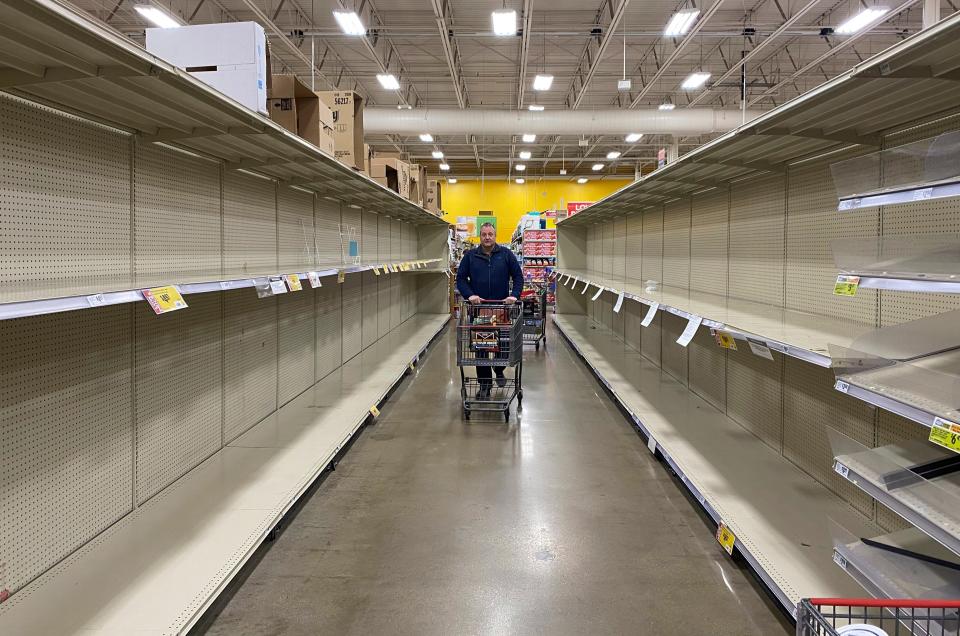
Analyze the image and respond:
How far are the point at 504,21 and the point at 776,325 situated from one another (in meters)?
6.10

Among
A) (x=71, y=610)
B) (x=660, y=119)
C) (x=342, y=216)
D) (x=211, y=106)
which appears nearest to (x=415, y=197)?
(x=342, y=216)

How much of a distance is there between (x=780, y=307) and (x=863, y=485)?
191 cm

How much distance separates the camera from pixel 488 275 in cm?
552

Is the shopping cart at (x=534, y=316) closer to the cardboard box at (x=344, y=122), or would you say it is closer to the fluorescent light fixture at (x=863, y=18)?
the cardboard box at (x=344, y=122)

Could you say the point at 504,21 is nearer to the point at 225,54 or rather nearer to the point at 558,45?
the point at 558,45

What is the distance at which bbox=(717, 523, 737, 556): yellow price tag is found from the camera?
2471 millimetres

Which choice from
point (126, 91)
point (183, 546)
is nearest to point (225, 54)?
point (126, 91)

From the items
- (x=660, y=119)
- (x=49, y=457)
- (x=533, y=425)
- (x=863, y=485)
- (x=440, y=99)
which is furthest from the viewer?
(x=440, y=99)

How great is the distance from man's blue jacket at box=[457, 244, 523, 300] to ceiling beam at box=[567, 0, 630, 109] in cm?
428

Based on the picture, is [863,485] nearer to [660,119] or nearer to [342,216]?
[342,216]

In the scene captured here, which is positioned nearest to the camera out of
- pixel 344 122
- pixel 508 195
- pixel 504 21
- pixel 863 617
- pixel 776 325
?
pixel 863 617

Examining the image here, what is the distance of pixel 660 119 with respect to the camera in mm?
→ 10992

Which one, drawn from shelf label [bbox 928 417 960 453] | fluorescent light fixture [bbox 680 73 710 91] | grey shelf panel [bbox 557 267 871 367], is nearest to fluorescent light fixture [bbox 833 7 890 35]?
fluorescent light fixture [bbox 680 73 710 91]

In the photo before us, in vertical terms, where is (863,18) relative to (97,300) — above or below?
above
